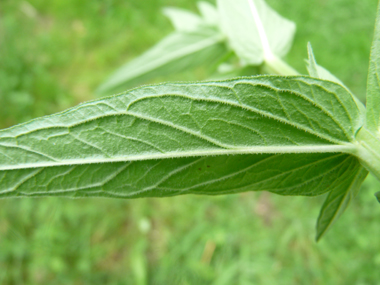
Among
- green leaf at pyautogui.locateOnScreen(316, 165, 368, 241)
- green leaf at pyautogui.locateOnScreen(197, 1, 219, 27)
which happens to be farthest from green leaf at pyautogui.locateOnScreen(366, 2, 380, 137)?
green leaf at pyautogui.locateOnScreen(197, 1, 219, 27)

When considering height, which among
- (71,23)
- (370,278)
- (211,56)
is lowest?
(370,278)

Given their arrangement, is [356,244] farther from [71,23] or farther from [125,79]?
[71,23]

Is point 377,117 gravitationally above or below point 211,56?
below

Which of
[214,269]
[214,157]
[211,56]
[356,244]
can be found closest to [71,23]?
[211,56]

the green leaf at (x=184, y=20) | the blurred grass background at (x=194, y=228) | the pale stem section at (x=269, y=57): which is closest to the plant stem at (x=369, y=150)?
the pale stem section at (x=269, y=57)

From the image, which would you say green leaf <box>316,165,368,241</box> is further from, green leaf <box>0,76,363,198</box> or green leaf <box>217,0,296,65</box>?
green leaf <box>217,0,296,65</box>

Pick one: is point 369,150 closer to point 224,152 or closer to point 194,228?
point 224,152

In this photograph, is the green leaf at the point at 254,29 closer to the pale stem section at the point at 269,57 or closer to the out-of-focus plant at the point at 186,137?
the pale stem section at the point at 269,57
